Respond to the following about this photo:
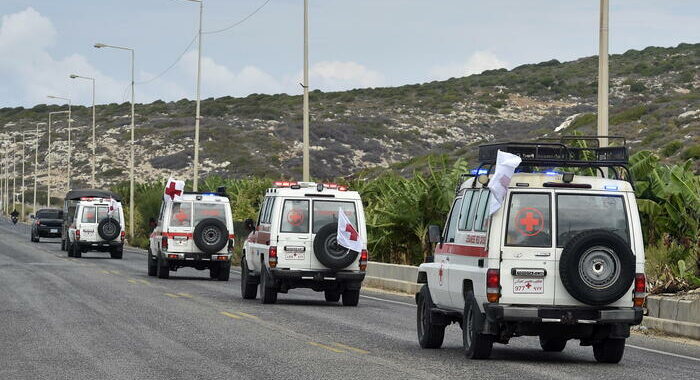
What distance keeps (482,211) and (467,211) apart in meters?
0.73

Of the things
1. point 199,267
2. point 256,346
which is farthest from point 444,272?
point 199,267

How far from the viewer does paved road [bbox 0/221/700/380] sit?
1414cm

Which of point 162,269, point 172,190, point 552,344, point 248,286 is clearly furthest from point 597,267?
point 172,190

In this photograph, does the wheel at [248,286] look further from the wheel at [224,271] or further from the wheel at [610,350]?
the wheel at [610,350]

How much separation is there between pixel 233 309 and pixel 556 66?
14629 cm

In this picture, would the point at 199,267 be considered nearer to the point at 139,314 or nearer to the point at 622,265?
the point at 139,314

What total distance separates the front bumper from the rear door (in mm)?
106

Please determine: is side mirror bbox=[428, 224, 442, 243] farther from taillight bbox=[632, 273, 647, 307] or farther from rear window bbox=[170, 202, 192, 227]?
rear window bbox=[170, 202, 192, 227]

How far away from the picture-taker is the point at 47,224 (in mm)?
70750

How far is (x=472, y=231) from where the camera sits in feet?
50.3

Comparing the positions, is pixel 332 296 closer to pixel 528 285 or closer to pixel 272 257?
pixel 272 257

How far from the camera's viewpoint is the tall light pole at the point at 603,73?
75.3 ft

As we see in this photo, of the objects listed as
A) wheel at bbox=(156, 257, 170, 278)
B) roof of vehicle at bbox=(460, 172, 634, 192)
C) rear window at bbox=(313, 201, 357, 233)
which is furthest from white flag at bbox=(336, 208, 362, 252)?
wheel at bbox=(156, 257, 170, 278)

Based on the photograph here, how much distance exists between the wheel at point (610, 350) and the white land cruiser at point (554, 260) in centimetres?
1
